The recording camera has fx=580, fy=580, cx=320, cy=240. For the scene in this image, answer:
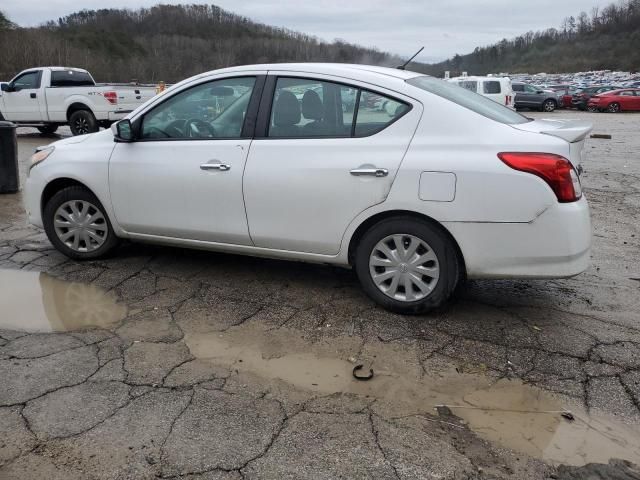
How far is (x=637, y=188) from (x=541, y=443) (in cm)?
751

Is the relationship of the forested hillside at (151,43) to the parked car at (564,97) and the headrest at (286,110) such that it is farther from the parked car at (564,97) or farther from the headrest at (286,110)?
the headrest at (286,110)

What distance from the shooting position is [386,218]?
394cm

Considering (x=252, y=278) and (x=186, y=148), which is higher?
(x=186, y=148)

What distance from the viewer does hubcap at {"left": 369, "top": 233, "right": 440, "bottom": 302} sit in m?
3.88

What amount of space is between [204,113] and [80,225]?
156 centimetres

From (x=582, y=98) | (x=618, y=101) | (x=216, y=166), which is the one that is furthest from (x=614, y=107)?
(x=216, y=166)

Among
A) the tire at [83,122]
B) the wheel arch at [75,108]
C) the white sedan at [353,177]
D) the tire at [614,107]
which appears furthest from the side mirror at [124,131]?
the tire at [614,107]

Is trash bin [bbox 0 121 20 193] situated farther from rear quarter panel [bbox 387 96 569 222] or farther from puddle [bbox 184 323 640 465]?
rear quarter panel [bbox 387 96 569 222]

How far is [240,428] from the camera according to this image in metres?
2.81

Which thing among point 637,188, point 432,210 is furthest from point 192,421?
point 637,188

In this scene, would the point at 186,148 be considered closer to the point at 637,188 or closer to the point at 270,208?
the point at 270,208

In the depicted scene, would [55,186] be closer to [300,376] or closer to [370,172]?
[370,172]

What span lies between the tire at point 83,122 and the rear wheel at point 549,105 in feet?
89.2

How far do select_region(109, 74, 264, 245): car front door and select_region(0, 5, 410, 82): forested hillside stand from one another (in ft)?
79.4
